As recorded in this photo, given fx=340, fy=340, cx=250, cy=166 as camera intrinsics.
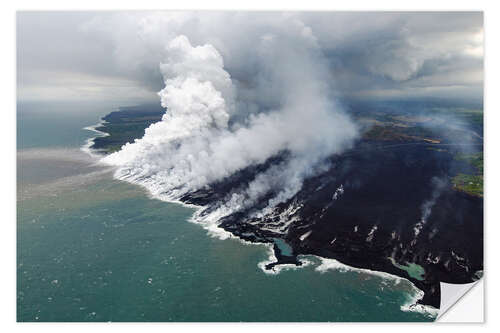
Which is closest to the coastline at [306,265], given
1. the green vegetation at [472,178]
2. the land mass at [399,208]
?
the land mass at [399,208]

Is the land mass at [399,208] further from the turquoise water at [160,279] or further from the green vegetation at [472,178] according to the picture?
the turquoise water at [160,279]

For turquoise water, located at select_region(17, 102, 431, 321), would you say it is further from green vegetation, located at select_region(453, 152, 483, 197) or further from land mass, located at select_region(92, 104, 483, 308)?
green vegetation, located at select_region(453, 152, 483, 197)

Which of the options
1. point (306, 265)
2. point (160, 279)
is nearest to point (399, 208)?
point (306, 265)

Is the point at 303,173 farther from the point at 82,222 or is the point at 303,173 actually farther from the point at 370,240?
the point at 82,222

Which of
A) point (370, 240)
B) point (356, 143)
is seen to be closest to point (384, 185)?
point (370, 240)

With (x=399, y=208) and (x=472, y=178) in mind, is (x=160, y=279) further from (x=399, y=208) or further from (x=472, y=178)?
(x=472, y=178)

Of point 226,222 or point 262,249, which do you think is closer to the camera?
point 262,249
